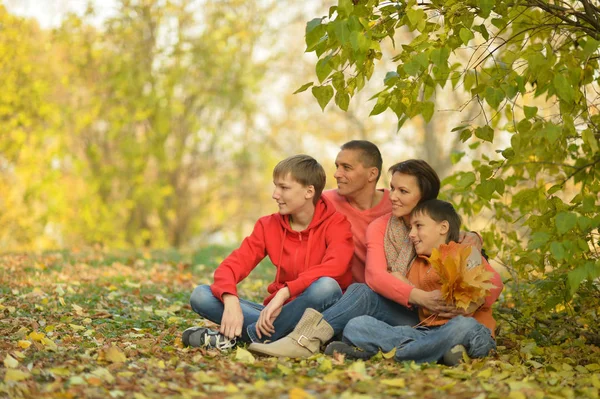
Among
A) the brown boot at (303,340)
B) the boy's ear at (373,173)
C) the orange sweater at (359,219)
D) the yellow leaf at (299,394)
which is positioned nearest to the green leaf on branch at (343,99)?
the boy's ear at (373,173)

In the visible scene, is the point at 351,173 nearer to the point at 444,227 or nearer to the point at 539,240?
the point at 444,227

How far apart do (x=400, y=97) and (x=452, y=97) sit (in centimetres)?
1226

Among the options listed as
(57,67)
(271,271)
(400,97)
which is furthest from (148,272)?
(57,67)

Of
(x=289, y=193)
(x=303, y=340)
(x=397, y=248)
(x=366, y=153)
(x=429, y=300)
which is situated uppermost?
(x=366, y=153)

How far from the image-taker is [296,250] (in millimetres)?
4277

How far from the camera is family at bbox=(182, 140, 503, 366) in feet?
12.5

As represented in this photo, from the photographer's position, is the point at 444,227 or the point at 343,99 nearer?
the point at 343,99

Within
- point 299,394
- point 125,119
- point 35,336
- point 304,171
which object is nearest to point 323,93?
point 304,171

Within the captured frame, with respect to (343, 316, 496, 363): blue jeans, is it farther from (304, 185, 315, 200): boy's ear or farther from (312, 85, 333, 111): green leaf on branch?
(312, 85, 333, 111): green leaf on branch

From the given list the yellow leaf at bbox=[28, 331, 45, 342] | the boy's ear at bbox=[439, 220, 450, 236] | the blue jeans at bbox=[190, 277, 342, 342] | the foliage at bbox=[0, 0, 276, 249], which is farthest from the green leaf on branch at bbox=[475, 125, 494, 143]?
the foliage at bbox=[0, 0, 276, 249]

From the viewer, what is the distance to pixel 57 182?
1276 centimetres

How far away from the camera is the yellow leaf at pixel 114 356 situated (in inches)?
137

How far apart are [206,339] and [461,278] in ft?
4.40

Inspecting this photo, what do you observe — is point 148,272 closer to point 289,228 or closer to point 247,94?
point 289,228
